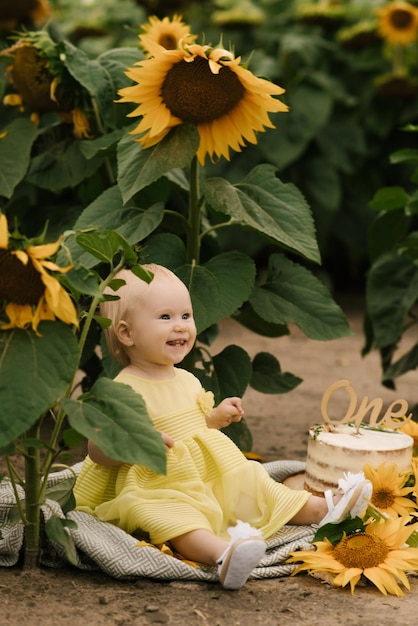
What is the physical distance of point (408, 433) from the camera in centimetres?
327

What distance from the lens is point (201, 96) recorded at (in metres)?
2.99

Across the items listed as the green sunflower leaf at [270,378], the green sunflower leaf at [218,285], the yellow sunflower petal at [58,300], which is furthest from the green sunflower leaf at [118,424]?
the green sunflower leaf at [270,378]

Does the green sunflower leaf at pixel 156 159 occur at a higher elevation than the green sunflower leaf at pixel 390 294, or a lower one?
higher

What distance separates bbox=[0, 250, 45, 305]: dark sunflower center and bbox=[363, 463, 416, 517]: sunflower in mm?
1032

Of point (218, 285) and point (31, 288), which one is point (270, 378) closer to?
point (218, 285)

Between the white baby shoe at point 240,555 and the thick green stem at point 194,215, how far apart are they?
1.08 meters

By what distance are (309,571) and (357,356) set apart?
3.12 meters

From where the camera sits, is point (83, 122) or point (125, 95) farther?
point (83, 122)

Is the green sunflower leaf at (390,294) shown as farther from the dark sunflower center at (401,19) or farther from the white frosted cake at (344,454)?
the dark sunflower center at (401,19)

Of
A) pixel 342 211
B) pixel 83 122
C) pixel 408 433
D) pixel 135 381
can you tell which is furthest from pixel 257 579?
pixel 342 211

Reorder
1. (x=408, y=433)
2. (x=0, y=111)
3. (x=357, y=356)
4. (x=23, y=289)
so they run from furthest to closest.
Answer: (x=357, y=356), (x=0, y=111), (x=408, y=433), (x=23, y=289)

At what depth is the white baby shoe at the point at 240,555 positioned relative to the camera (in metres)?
2.36

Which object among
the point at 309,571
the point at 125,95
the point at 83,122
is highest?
the point at 125,95

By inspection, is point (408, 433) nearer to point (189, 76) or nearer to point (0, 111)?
point (189, 76)
